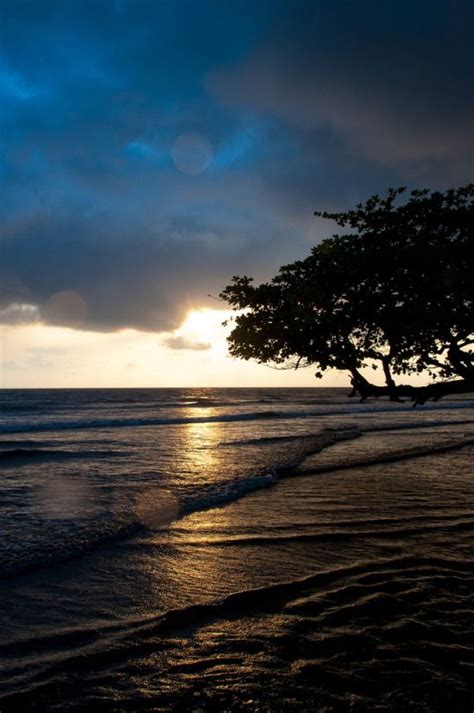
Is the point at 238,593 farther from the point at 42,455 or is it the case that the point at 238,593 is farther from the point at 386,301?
the point at 42,455

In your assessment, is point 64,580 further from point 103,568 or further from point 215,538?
point 215,538

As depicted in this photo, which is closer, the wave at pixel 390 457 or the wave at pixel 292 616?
the wave at pixel 292 616

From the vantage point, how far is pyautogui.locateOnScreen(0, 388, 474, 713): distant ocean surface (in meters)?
4.75

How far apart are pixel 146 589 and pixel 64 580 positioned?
4.62 ft

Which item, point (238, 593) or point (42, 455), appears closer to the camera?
point (238, 593)

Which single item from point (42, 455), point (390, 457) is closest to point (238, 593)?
point (390, 457)

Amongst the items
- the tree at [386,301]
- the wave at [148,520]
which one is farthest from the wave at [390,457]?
the tree at [386,301]

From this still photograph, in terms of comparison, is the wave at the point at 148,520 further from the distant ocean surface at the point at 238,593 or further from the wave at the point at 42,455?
the wave at the point at 42,455

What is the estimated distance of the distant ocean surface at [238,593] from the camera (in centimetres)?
475

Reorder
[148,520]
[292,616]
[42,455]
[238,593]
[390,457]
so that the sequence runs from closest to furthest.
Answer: [292,616], [238,593], [148,520], [390,457], [42,455]

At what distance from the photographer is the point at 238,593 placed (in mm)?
7016

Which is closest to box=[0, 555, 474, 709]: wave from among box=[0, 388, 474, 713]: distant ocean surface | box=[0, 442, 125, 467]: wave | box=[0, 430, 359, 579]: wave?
box=[0, 388, 474, 713]: distant ocean surface

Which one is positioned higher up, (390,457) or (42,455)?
(42,455)

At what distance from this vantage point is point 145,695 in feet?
15.3
